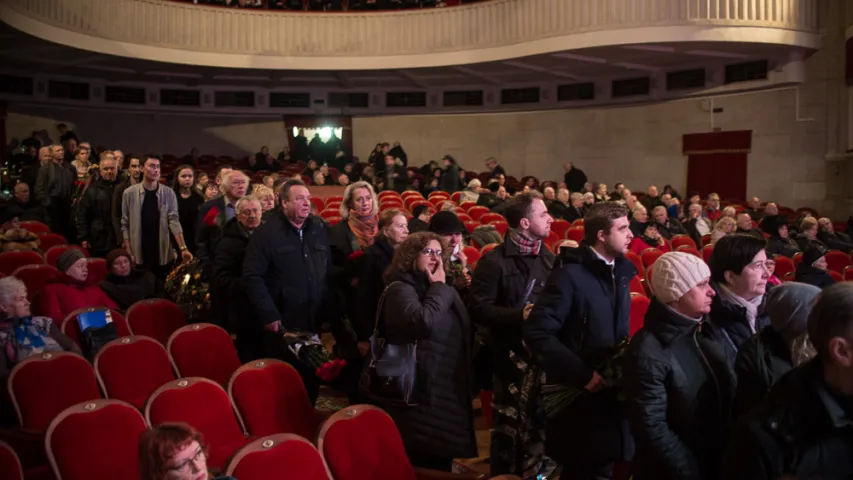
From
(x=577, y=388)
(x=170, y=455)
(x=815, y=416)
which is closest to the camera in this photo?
(x=815, y=416)

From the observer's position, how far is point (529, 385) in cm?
329

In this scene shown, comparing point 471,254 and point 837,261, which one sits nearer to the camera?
point 471,254

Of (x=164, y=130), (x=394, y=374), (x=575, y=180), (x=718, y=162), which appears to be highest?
(x=164, y=130)

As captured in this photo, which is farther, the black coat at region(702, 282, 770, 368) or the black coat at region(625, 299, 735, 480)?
the black coat at region(702, 282, 770, 368)

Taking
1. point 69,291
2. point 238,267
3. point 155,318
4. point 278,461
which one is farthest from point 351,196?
point 278,461

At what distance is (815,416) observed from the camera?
65.9 inches

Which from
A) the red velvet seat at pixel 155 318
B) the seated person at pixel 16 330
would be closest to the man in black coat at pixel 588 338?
the seated person at pixel 16 330

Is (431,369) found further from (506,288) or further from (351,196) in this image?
(351,196)

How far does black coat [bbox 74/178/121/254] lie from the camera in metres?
6.28

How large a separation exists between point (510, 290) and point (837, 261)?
20.5 feet

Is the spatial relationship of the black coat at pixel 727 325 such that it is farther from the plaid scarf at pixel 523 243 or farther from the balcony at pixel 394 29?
the balcony at pixel 394 29

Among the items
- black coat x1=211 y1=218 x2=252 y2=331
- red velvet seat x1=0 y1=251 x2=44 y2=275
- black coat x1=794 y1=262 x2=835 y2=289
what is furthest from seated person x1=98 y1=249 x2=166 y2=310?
black coat x1=794 y1=262 x2=835 y2=289

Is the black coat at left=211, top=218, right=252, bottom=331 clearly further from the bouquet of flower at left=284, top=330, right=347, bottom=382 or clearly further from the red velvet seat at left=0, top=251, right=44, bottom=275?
the red velvet seat at left=0, top=251, right=44, bottom=275

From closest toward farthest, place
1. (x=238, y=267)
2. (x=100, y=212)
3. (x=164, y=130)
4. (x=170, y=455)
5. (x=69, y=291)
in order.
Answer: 1. (x=170, y=455)
2. (x=238, y=267)
3. (x=69, y=291)
4. (x=100, y=212)
5. (x=164, y=130)
